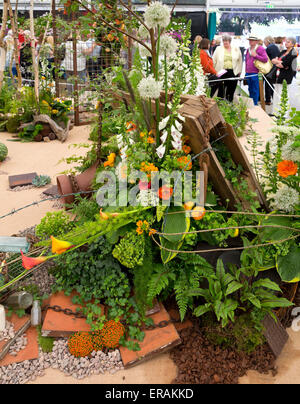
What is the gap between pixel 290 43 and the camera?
7465 millimetres

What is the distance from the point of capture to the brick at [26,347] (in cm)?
203

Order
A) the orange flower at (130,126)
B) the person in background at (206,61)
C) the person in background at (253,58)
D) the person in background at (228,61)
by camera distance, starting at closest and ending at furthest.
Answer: the orange flower at (130,126), the person in background at (206,61), the person in background at (228,61), the person in background at (253,58)

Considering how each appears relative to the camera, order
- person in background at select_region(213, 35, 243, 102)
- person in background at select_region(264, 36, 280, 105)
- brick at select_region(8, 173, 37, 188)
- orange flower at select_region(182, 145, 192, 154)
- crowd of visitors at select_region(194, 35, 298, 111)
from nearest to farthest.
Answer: orange flower at select_region(182, 145, 192, 154) → brick at select_region(8, 173, 37, 188) → crowd of visitors at select_region(194, 35, 298, 111) → person in background at select_region(213, 35, 243, 102) → person in background at select_region(264, 36, 280, 105)

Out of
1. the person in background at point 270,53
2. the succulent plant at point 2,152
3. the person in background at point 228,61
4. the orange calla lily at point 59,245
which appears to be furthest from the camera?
the person in background at point 270,53

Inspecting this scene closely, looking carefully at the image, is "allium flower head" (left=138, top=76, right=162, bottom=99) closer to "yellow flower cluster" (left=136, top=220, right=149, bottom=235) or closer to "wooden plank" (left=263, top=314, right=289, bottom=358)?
"yellow flower cluster" (left=136, top=220, right=149, bottom=235)

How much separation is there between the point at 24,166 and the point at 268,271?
4144 millimetres

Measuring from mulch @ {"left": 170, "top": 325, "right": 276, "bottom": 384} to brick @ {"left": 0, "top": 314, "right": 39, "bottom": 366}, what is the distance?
2.58 ft

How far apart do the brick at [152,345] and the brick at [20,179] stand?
304 centimetres

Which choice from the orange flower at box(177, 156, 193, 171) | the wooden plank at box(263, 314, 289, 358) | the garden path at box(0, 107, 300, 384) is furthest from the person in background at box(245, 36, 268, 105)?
the wooden plank at box(263, 314, 289, 358)

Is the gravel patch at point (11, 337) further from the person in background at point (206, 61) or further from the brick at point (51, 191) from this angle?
the person in background at point (206, 61)

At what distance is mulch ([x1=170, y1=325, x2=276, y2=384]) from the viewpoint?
194cm

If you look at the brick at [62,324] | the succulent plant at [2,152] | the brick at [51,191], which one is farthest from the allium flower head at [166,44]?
the succulent plant at [2,152]

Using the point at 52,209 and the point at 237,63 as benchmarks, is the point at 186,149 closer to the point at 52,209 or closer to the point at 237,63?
the point at 52,209

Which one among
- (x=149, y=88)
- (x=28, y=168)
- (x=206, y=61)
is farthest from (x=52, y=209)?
(x=206, y=61)
